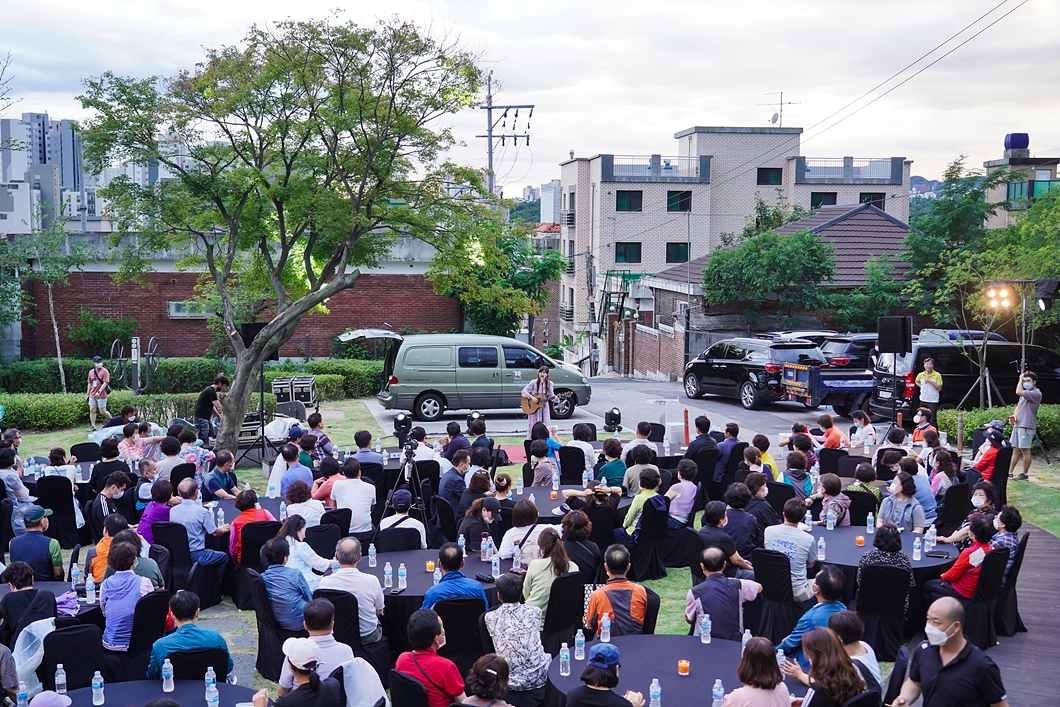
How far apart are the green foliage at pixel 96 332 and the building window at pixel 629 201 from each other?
30551 mm

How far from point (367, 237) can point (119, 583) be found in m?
11.2

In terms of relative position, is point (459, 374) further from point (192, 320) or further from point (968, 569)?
point (968, 569)

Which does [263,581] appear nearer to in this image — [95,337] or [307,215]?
[307,215]

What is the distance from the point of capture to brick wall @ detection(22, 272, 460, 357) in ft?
85.3

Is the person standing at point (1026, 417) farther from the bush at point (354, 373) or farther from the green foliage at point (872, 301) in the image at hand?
Result: the bush at point (354, 373)

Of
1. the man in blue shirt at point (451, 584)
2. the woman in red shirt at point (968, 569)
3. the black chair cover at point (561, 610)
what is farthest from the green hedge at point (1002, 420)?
the man in blue shirt at point (451, 584)

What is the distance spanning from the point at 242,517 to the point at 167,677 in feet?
10.7

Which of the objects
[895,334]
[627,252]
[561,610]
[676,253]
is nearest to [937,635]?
[561,610]

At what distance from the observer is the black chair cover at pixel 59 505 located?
32.7 ft

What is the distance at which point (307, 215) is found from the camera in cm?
1502

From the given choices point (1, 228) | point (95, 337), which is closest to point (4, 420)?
point (95, 337)

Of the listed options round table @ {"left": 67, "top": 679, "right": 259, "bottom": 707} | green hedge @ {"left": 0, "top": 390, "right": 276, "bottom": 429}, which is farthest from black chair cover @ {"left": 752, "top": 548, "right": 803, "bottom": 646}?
green hedge @ {"left": 0, "top": 390, "right": 276, "bottom": 429}

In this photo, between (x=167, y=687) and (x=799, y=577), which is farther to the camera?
(x=799, y=577)

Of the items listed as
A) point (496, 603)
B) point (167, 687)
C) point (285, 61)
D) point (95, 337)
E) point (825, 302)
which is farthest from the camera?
point (825, 302)
